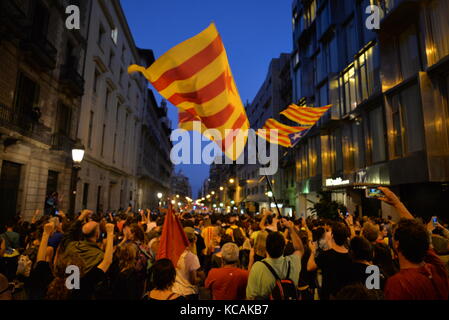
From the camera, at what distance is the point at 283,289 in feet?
9.97

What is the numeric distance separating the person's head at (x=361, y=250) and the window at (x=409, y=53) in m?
14.1

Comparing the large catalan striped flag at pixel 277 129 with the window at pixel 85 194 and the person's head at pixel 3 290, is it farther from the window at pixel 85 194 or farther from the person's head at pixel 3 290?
the window at pixel 85 194

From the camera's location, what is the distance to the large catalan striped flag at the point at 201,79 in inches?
172

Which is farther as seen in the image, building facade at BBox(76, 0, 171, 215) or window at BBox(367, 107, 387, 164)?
building facade at BBox(76, 0, 171, 215)

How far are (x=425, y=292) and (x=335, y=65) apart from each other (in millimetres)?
24213

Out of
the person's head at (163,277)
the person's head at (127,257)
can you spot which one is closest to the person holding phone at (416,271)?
the person's head at (163,277)

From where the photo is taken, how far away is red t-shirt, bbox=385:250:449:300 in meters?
2.11

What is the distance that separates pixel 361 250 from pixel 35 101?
16.8m

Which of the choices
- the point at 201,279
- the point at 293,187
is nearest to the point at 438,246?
the point at 201,279

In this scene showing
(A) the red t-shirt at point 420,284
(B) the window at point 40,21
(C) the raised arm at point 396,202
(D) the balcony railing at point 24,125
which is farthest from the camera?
(B) the window at point 40,21

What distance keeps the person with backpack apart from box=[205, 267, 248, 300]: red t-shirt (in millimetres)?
341

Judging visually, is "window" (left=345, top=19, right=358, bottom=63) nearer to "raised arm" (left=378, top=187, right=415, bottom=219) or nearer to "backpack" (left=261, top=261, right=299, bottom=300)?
"raised arm" (left=378, top=187, right=415, bottom=219)

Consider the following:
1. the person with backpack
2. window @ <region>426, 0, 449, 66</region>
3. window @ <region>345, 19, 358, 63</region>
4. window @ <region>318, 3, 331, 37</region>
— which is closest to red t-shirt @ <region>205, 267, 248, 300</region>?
the person with backpack

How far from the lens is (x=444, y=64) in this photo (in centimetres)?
1207
